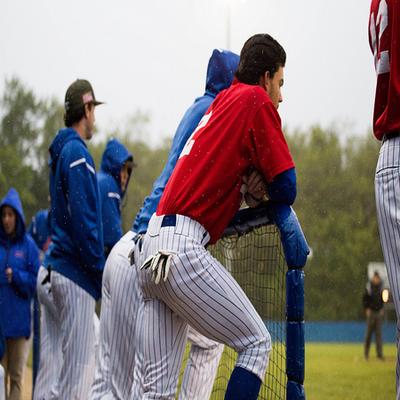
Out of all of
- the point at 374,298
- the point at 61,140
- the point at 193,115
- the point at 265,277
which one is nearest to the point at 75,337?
the point at 61,140

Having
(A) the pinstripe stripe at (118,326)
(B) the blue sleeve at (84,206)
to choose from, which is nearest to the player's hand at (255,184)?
(A) the pinstripe stripe at (118,326)

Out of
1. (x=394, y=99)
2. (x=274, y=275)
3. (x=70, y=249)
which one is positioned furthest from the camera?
(x=70, y=249)

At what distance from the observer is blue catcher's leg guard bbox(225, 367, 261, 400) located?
3.36 metres

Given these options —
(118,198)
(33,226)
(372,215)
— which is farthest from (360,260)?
(118,198)

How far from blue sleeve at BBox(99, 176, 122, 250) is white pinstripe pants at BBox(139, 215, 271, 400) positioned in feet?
8.36

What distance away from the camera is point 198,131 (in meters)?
3.61

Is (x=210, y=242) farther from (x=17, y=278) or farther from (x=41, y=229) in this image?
(x=41, y=229)

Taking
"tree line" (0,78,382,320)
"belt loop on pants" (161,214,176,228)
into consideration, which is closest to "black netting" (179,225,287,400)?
"belt loop on pants" (161,214,176,228)

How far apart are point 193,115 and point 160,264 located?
966 mm

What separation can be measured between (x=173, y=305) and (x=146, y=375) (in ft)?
1.01

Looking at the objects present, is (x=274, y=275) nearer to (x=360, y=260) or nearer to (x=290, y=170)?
(x=290, y=170)

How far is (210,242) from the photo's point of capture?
11.7 ft

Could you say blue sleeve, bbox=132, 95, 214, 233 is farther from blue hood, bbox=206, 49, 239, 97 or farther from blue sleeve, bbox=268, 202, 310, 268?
blue sleeve, bbox=268, 202, 310, 268

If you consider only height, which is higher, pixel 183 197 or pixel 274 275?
→ pixel 183 197
